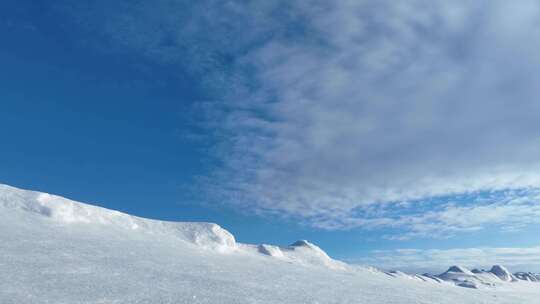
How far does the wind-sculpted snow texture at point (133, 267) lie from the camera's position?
9289mm

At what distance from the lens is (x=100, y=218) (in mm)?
17891

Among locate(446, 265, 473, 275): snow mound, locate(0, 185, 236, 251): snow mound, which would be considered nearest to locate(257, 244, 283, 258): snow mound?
locate(0, 185, 236, 251): snow mound

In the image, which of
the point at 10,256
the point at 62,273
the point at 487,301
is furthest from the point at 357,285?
the point at 10,256

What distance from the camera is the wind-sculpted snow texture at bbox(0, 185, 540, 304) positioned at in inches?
366

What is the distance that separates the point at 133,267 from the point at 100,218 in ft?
23.0

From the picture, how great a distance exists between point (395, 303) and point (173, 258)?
7.84m

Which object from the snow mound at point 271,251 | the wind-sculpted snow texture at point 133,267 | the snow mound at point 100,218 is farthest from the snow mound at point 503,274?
the wind-sculpted snow texture at point 133,267

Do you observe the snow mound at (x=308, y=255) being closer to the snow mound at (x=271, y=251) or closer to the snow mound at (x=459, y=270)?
the snow mound at (x=271, y=251)

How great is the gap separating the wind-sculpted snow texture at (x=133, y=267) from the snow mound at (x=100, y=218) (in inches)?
1.6

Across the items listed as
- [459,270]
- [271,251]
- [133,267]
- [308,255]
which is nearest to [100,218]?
[133,267]

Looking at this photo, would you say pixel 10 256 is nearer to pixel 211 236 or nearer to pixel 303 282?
pixel 303 282

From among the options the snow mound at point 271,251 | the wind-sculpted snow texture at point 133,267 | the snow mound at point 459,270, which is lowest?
the wind-sculpted snow texture at point 133,267

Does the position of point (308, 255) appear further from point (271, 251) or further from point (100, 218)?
point (100, 218)

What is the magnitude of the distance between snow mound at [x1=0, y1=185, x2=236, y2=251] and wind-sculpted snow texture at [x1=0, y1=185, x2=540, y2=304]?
40mm
